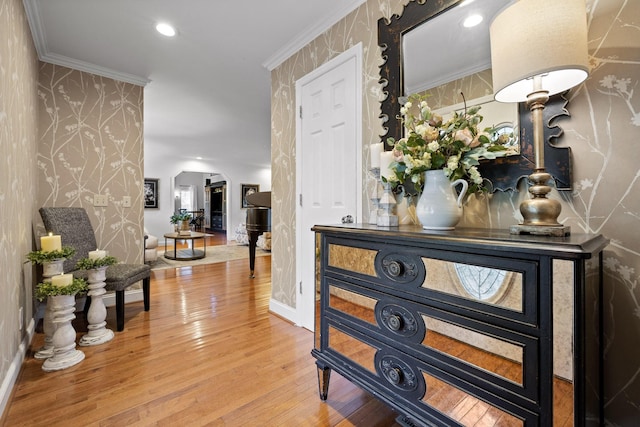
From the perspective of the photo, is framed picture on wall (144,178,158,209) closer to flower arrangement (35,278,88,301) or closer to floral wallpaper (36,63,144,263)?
floral wallpaper (36,63,144,263)

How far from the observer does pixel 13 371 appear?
165 centimetres

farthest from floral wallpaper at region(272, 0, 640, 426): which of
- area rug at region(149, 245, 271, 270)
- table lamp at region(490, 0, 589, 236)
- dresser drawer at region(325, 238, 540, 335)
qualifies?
area rug at region(149, 245, 271, 270)

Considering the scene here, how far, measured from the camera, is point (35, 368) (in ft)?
6.09

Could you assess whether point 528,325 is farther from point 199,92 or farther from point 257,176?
point 257,176

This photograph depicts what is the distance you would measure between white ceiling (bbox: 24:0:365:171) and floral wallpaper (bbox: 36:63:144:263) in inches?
7.7

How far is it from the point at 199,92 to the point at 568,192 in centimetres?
391

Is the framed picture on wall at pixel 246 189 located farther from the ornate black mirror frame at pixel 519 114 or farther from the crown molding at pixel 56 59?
the ornate black mirror frame at pixel 519 114

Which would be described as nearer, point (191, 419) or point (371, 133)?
point (191, 419)

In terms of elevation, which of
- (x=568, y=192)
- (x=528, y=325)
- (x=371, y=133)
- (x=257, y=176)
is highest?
(x=257, y=176)

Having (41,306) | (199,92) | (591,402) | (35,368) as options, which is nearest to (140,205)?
(41,306)

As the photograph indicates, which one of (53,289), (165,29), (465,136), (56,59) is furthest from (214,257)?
(465,136)

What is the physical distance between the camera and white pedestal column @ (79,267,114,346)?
87.4 inches

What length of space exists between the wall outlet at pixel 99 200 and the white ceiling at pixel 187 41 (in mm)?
1304

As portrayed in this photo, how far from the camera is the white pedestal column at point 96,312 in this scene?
2219 mm
